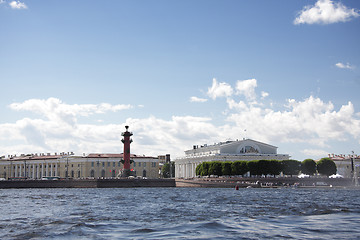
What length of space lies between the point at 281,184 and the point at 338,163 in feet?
149

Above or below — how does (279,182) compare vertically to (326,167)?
below

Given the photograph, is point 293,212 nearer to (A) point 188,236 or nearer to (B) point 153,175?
(A) point 188,236

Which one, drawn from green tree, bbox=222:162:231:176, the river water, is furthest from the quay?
the river water

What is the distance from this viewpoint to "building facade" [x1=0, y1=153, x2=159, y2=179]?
117750 mm

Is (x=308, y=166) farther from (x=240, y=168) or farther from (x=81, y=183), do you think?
(x=81, y=183)

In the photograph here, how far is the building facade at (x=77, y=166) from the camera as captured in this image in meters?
118

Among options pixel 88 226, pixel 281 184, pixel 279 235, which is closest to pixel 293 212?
pixel 279 235

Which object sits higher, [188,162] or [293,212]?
[188,162]

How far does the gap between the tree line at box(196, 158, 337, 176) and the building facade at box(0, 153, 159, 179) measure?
25880mm

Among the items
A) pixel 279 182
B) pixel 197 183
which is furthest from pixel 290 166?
pixel 197 183

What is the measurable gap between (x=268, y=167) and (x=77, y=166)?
163 ft

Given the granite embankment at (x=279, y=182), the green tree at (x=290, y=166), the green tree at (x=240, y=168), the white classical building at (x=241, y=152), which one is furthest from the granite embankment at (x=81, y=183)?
the green tree at (x=290, y=166)

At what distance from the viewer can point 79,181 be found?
92062mm

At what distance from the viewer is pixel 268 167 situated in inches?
3711
